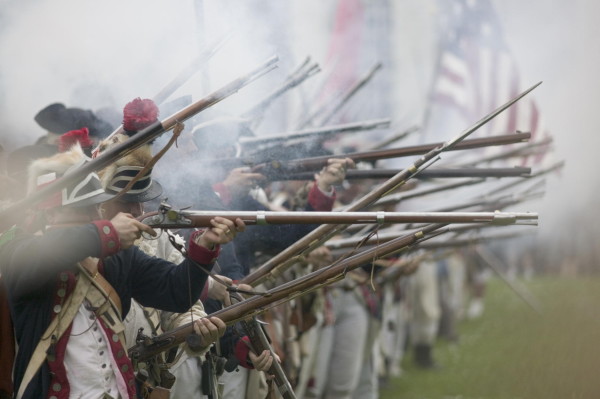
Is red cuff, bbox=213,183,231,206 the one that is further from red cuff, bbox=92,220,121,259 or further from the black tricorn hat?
red cuff, bbox=92,220,121,259

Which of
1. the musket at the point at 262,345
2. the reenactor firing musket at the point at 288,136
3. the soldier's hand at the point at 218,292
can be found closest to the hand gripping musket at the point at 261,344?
the musket at the point at 262,345

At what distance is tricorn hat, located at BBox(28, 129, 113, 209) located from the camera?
373cm

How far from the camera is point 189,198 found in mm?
5246

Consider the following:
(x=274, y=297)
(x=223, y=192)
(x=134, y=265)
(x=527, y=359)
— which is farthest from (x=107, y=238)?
(x=527, y=359)

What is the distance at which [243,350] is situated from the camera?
4922 mm

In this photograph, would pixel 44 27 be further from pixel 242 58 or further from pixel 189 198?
pixel 189 198

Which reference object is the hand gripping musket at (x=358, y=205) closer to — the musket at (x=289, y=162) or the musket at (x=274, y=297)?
the musket at (x=274, y=297)

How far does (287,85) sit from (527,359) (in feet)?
16.6

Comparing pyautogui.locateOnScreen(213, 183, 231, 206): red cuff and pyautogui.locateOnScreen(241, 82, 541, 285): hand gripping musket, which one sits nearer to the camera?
pyautogui.locateOnScreen(241, 82, 541, 285): hand gripping musket

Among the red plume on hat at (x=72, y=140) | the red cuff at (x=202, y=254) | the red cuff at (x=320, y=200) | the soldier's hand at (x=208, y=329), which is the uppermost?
the red plume on hat at (x=72, y=140)

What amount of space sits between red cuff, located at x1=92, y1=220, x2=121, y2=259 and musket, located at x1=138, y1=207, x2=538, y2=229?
16 cm

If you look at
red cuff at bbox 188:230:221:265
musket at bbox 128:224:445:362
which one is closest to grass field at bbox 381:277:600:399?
musket at bbox 128:224:445:362

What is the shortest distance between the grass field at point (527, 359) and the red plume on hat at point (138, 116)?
4708 millimetres

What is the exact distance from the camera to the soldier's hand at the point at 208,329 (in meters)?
4.35
